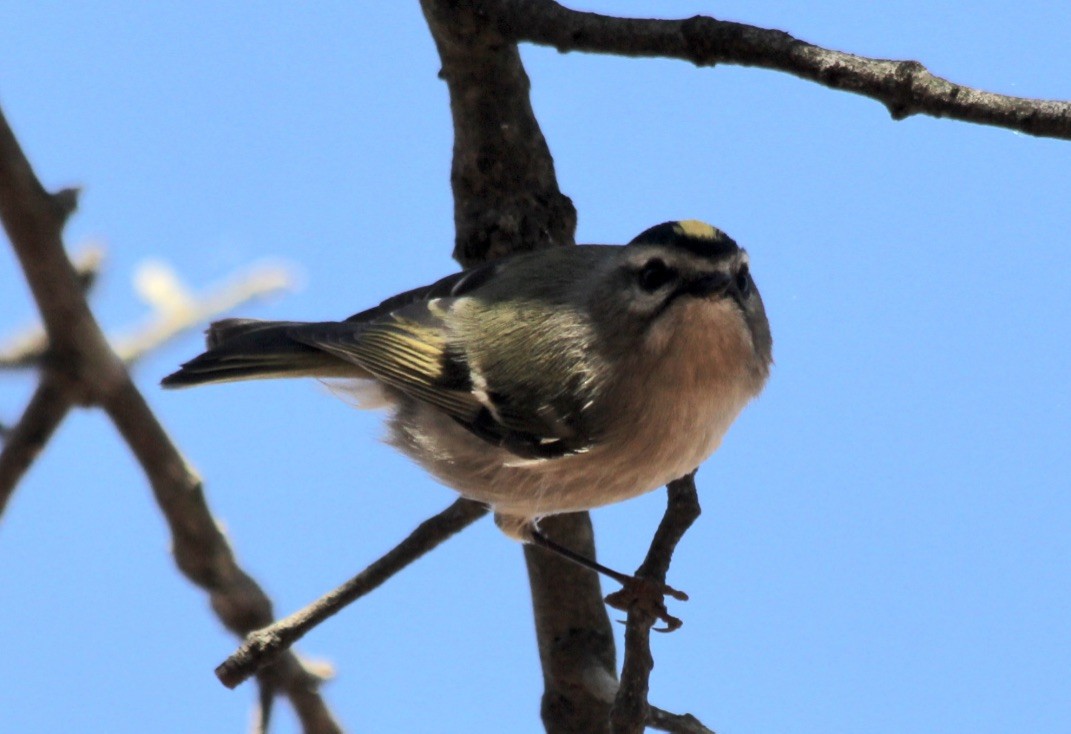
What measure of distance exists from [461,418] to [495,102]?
617 mm

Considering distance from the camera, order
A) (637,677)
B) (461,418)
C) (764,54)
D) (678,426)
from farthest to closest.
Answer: (461,418) → (678,426) → (637,677) → (764,54)

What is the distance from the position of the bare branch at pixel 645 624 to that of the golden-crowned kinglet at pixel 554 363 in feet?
0.20

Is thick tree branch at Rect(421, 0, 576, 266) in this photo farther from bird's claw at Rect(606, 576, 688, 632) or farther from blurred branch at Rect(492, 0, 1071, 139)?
bird's claw at Rect(606, 576, 688, 632)

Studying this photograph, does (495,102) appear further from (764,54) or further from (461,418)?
(764,54)

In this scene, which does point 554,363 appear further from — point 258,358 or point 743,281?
point 258,358

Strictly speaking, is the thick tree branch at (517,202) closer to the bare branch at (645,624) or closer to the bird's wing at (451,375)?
the bird's wing at (451,375)

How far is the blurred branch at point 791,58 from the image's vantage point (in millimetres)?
1336

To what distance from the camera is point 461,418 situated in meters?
2.06

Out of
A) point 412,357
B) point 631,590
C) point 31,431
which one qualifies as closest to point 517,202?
point 412,357

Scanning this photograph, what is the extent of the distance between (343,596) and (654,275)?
0.70 m

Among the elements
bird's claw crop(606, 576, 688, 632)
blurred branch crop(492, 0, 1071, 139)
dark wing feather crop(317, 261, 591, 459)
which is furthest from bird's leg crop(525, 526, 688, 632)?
blurred branch crop(492, 0, 1071, 139)

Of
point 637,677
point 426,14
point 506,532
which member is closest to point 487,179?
point 426,14

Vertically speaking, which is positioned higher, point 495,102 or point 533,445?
point 495,102

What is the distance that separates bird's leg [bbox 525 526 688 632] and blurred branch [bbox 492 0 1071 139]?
30.4 inches
